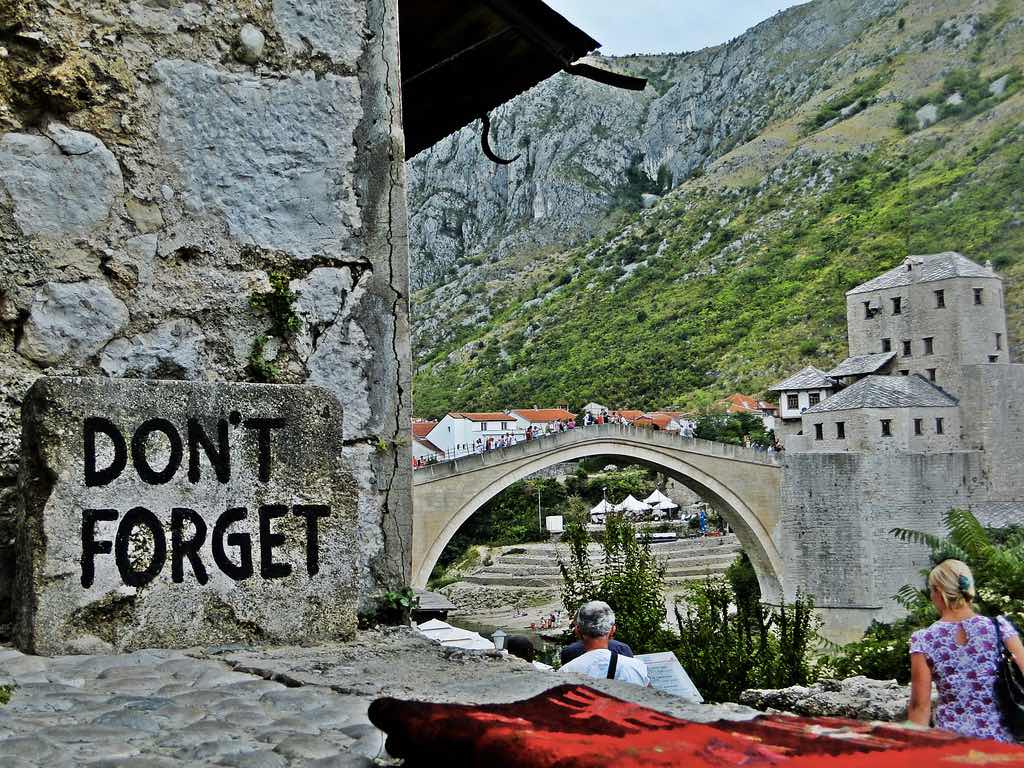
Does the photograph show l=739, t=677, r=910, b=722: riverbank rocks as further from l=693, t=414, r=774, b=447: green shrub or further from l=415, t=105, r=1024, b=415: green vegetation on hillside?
l=415, t=105, r=1024, b=415: green vegetation on hillside

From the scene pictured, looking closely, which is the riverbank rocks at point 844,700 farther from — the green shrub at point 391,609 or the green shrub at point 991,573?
the green shrub at point 391,609

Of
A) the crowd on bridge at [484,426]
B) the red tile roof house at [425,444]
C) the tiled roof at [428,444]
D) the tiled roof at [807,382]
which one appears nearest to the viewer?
the tiled roof at [807,382]

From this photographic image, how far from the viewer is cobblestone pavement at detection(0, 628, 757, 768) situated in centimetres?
138

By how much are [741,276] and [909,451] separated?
40321mm

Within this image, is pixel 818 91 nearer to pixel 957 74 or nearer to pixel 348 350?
pixel 957 74

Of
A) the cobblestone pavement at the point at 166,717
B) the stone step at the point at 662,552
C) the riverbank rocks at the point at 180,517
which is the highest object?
the riverbank rocks at the point at 180,517

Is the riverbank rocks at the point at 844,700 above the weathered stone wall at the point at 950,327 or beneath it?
beneath

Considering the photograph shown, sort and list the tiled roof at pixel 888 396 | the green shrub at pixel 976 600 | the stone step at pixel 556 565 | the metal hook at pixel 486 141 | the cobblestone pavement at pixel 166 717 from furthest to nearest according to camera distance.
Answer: the stone step at pixel 556 565
the tiled roof at pixel 888 396
the green shrub at pixel 976 600
the metal hook at pixel 486 141
the cobblestone pavement at pixel 166 717

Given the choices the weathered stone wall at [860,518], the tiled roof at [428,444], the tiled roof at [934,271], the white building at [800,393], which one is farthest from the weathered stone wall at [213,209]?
the tiled roof at [428,444]

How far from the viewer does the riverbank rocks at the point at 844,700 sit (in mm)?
3942

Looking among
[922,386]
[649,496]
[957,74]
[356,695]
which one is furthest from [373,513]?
[957,74]

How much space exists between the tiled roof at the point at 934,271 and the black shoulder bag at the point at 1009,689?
36.4 m

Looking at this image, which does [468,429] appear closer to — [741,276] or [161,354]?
[741,276]

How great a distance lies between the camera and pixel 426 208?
100m
